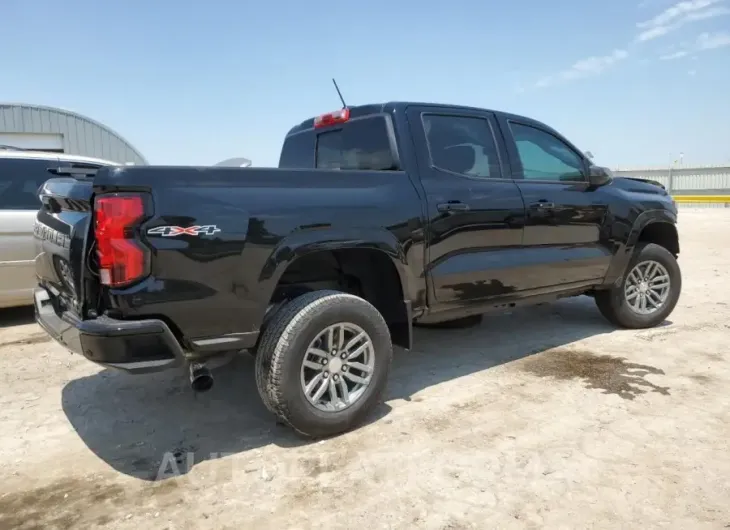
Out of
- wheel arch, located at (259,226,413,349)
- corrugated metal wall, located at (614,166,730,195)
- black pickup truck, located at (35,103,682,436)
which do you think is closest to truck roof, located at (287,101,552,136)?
black pickup truck, located at (35,103,682,436)

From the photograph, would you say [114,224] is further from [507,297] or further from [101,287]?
[507,297]

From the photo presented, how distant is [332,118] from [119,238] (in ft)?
7.07

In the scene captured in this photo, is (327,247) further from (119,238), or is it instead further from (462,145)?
(462,145)

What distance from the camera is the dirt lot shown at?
252 centimetres

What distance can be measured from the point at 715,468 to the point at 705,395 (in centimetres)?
109

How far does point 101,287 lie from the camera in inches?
108

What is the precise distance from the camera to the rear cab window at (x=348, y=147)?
153 inches

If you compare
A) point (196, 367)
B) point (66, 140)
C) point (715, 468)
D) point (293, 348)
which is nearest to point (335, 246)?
point (293, 348)

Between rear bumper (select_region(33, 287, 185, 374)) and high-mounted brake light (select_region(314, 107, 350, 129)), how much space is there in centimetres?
219

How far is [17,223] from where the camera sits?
571cm

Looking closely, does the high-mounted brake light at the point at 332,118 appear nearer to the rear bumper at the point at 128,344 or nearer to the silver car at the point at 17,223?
the rear bumper at the point at 128,344

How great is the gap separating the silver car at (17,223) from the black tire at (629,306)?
5353 mm

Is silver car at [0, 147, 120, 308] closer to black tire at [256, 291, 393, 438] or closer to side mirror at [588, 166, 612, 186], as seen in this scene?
black tire at [256, 291, 393, 438]

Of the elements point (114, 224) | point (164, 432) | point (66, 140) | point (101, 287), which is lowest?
point (164, 432)
